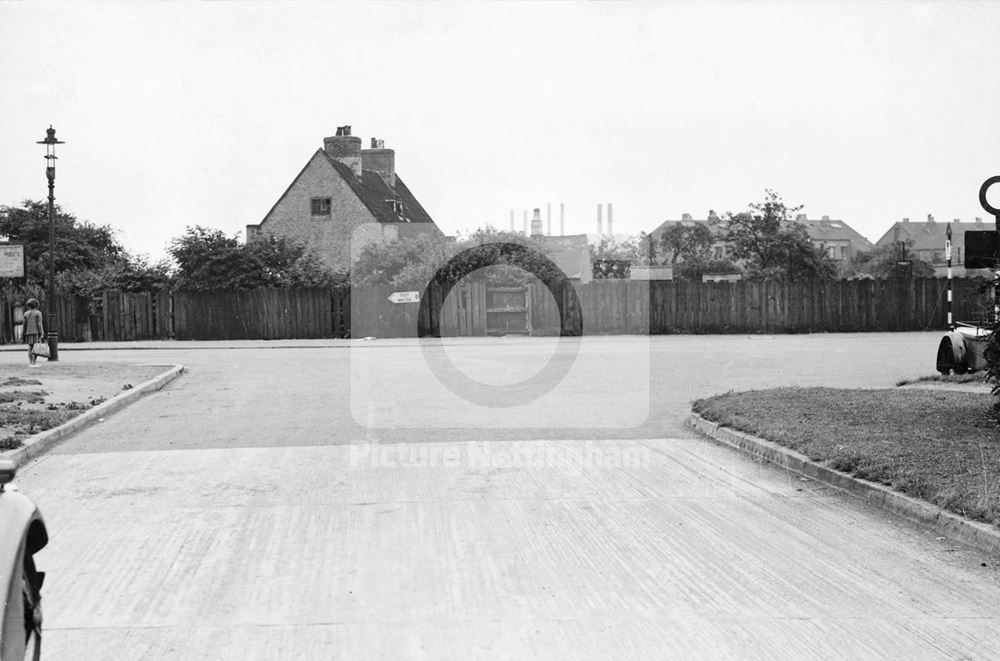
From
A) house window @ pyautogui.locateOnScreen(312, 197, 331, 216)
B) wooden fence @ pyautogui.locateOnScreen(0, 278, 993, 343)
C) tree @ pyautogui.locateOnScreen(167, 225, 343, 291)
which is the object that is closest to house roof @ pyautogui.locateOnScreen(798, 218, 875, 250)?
house window @ pyautogui.locateOnScreen(312, 197, 331, 216)

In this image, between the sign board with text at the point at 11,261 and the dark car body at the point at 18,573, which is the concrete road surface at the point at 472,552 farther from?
the sign board with text at the point at 11,261

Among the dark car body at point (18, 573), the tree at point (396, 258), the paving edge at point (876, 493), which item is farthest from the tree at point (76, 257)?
the dark car body at point (18, 573)

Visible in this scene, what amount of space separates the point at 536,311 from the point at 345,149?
25849 millimetres

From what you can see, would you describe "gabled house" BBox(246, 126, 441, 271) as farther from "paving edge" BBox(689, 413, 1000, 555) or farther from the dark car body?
the dark car body

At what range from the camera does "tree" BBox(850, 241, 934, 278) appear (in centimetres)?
7919

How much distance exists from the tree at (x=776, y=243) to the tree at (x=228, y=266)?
977 inches

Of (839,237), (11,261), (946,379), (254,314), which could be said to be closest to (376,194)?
(254,314)

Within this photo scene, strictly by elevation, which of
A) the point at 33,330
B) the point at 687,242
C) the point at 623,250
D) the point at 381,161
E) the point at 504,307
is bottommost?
the point at 33,330

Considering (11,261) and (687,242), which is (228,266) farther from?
(687,242)

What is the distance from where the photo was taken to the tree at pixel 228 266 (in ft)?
139

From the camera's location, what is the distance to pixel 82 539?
659 centimetres

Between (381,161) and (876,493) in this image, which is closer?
(876,493)

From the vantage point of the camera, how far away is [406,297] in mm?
37594

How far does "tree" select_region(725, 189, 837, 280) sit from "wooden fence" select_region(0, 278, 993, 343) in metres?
16.3
